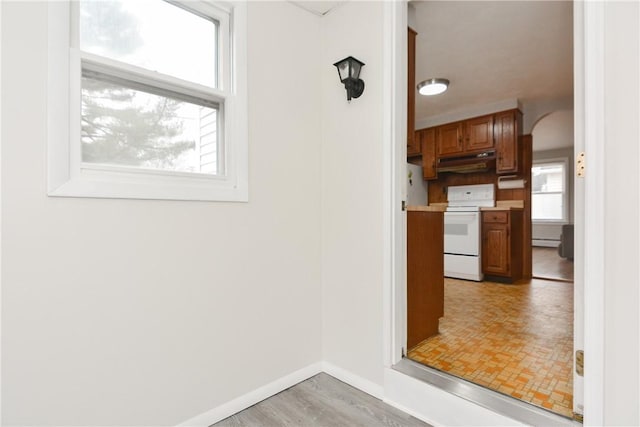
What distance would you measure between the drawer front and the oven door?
21 cm

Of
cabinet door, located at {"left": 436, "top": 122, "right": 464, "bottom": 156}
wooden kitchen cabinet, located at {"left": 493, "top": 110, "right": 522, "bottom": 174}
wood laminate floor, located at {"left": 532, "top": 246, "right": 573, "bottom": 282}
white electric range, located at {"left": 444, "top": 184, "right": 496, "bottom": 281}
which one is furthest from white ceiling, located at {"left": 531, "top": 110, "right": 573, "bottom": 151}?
wood laminate floor, located at {"left": 532, "top": 246, "right": 573, "bottom": 282}

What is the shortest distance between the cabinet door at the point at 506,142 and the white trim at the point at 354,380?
3.57 meters

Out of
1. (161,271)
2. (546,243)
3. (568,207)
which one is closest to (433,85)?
(161,271)

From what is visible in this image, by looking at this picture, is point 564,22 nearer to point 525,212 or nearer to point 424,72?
point 424,72

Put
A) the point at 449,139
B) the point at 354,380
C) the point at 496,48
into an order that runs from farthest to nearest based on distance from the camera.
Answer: the point at 449,139 < the point at 496,48 < the point at 354,380

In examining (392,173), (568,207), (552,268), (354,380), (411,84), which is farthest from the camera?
(568,207)

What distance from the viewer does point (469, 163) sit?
14.7 ft

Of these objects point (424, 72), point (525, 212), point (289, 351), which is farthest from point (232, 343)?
point (525, 212)

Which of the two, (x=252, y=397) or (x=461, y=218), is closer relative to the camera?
(x=252, y=397)

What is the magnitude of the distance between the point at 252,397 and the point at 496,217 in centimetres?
378

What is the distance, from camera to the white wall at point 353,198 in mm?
1776

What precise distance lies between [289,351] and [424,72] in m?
3.01
